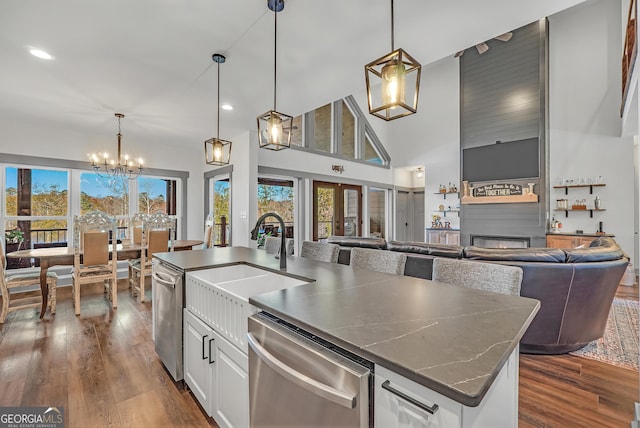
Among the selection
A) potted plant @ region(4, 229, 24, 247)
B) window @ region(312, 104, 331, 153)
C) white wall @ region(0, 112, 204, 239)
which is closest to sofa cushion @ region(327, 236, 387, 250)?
window @ region(312, 104, 331, 153)

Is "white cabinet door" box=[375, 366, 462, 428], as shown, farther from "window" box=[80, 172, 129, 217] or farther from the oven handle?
"window" box=[80, 172, 129, 217]

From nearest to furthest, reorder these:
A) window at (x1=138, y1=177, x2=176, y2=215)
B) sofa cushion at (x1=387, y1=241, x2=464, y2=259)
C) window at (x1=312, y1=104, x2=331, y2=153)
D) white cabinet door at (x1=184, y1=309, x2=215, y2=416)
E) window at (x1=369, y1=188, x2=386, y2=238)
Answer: white cabinet door at (x1=184, y1=309, x2=215, y2=416), sofa cushion at (x1=387, y1=241, x2=464, y2=259), window at (x1=138, y1=177, x2=176, y2=215), window at (x1=312, y1=104, x2=331, y2=153), window at (x1=369, y1=188, x2=386, y2=238)

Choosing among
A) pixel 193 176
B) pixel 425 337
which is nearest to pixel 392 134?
pixel 193 176

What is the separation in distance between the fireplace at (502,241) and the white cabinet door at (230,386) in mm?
6467

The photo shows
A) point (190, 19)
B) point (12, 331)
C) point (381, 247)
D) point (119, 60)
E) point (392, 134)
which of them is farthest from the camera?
point (392, 134)

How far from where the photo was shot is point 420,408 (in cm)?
73

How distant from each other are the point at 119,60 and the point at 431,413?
3694 mm

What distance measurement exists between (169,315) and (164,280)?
26 cm

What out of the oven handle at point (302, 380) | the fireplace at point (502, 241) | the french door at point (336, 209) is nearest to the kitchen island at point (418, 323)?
the oven handle at point (302, 380)

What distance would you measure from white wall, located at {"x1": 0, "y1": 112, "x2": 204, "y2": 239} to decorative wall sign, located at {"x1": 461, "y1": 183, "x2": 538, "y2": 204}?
6.12 meters

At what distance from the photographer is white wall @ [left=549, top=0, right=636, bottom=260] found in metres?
5.46

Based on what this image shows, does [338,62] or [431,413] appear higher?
[338,62]

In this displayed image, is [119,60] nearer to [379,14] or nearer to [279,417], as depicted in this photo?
[379,14]

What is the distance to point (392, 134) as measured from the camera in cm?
880
